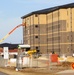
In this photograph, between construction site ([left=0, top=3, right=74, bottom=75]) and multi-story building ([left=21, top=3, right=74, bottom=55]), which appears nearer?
construction site ([left=0, top=3, right=74, bottom=75])

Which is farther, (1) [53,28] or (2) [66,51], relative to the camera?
(1) [53,28]

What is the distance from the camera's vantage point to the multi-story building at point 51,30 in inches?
4072

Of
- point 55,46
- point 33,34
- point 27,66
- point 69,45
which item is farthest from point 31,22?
point 27,66

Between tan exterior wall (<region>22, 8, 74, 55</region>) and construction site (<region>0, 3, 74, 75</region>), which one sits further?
tan exterior wall (<region>22, 8, 74, 55</region>)

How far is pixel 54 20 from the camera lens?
11344 cm

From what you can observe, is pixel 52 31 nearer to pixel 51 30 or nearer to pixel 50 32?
pixel 51 30

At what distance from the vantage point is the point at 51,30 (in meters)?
117

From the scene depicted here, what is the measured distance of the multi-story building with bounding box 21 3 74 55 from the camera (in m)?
103

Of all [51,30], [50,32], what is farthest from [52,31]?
[50,32]

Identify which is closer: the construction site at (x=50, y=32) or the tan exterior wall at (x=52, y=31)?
the construction site at (x=50, y=32)

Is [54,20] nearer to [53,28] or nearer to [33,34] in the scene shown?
[53,28]

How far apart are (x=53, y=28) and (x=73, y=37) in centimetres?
1452

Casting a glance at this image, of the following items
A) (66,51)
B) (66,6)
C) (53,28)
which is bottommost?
(66,51)

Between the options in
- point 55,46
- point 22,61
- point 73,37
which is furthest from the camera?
point 55,46
